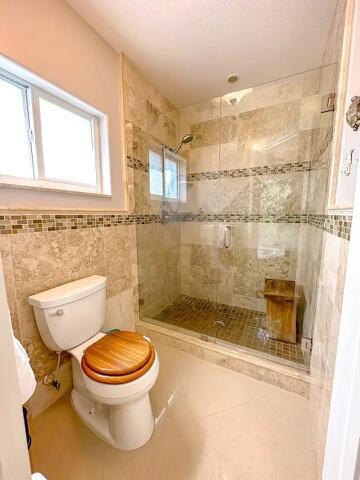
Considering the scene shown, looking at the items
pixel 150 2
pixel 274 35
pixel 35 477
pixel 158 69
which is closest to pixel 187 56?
pixel 158 69

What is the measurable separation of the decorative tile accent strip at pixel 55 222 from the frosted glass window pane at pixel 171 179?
682mm

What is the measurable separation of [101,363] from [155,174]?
62.5 inches

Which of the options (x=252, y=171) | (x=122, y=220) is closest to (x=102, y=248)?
(x=122, y=220)

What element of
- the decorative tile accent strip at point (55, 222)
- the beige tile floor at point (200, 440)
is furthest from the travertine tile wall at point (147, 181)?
the beige tile floor at point (200, 440)

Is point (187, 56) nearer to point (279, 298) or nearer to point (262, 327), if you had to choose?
point (279, 298)

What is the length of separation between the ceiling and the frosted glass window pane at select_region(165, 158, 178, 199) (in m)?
0.70

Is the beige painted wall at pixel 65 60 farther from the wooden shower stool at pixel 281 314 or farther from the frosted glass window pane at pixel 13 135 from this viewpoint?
the wooden shower stool at pixel 281 314

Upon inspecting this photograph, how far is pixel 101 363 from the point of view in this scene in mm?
953

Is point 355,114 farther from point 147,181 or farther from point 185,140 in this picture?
point 185,140

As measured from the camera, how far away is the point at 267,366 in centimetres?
131

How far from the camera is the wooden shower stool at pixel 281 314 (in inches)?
62.7

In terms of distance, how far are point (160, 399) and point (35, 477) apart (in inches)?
37.2

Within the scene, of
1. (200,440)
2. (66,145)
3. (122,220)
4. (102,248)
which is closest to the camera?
(200,440)

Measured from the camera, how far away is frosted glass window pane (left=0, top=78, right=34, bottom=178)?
99 cm
